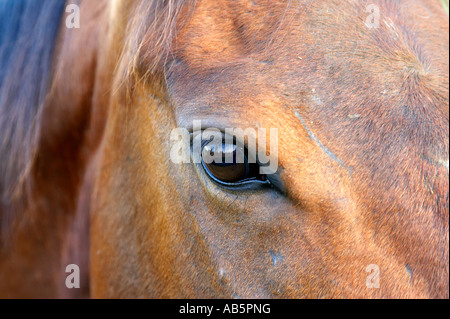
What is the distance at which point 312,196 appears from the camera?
2.85 feet

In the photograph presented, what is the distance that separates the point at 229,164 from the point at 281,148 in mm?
127

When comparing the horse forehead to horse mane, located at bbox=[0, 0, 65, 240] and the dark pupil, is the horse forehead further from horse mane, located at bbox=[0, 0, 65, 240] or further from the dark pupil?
horse mane, located at bbox=[0, 0, 65, 240]

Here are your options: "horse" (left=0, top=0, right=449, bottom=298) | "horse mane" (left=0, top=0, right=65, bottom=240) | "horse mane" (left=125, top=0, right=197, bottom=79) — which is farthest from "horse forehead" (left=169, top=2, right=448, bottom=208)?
"horse mane" (left=0, top=0, right=65, bottom=240)

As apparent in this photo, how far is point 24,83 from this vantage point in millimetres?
1533

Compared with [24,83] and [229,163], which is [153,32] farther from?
[24,83]

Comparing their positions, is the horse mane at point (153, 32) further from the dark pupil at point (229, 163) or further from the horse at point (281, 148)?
the dark pupil at point (229, 163)

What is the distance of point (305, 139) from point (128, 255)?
720 millimetres

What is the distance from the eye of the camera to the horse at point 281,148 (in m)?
0.84

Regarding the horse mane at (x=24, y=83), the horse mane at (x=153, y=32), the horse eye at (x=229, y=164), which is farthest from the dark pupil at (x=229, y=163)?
the horse mane at (x=24, y=83)

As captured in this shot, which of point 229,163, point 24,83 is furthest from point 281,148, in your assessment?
point 24,83

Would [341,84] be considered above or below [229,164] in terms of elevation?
above

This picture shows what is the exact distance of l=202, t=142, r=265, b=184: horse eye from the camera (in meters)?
0.95
